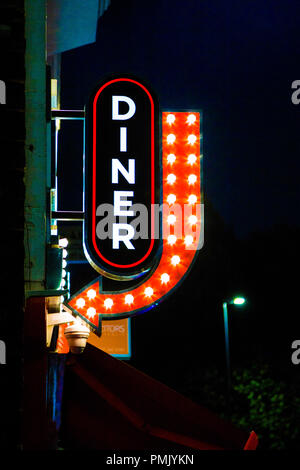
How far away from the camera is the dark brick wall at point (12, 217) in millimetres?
4074

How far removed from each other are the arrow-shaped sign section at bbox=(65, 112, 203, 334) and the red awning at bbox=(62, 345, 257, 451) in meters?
1.34

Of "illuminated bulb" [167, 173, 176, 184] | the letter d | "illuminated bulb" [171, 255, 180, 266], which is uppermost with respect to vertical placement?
the letter d

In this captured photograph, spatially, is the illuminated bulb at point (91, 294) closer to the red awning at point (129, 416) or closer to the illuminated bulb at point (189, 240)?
the illuminated bulb at point (189, 240)

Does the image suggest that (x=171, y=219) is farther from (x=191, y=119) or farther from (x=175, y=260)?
(x=191, y=119)

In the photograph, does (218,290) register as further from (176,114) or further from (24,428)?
(24,428)

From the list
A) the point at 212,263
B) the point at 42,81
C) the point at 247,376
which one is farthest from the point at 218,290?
the point at 42,81

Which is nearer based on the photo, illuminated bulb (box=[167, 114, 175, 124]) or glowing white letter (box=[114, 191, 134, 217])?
glowing white letter (box=[114, 191, 134, 217])

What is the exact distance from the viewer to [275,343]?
88.9ft

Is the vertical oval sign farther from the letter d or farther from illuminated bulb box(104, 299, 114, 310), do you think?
illuminated bulb box(104, 299, 114, 310)

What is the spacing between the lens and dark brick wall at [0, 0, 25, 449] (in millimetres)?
4074

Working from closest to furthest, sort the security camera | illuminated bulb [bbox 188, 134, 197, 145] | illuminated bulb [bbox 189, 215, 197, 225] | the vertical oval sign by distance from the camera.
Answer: the security camera < the vertical oval sign < illuminated bulb [bbox 189, 215, 197, 225] < illuminated bulb [bbox 188, 134, 197, 145]

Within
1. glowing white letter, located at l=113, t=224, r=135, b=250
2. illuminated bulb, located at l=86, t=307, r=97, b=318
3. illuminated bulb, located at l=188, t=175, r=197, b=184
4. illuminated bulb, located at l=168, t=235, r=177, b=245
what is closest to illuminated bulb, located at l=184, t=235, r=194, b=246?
illuminated bulb, located at l=168, t=235, r=177, b=245

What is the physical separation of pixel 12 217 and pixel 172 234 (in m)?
3.43

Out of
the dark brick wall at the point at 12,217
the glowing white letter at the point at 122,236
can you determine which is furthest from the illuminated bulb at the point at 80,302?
the dark brick wall at the point at 12,217
